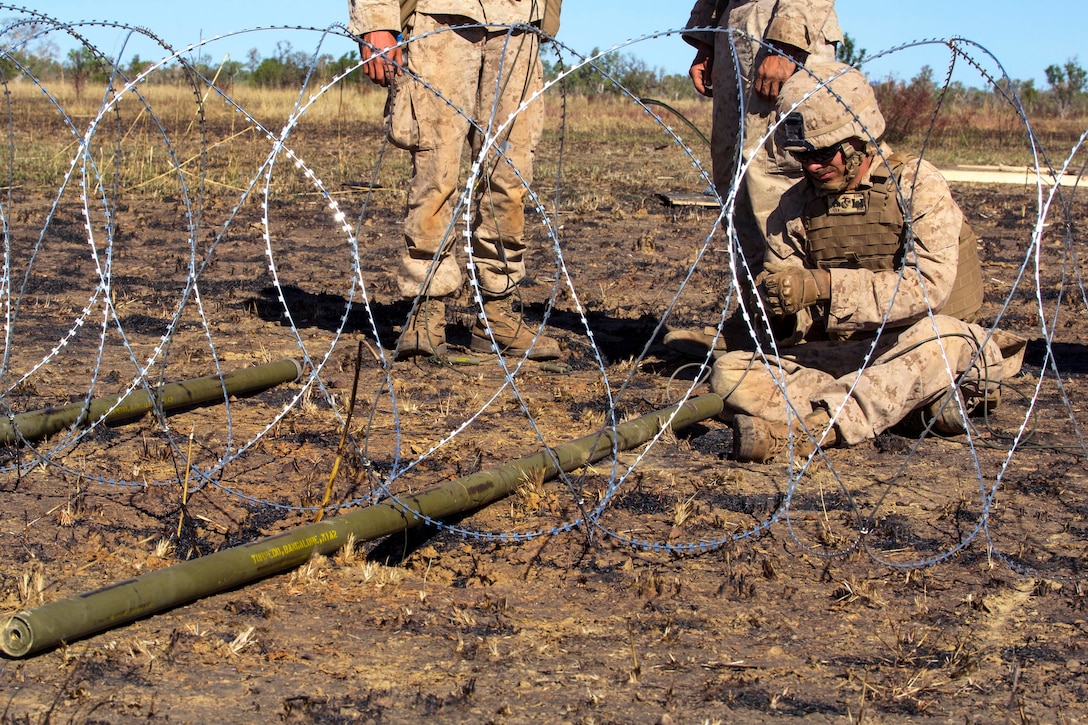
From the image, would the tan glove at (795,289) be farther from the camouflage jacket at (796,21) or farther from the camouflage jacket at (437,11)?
the camouflage jacket at (437,11)

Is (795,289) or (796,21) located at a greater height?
(796,21)

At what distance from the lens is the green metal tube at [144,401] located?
4.61 m

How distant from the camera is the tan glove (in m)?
4.87

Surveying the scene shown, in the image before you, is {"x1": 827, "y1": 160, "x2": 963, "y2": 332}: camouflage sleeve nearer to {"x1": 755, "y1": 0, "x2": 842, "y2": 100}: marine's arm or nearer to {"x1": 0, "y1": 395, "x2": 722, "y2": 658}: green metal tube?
{"x1": 755, "y1": 0, "x2": 842, "y2": 100}: marine's arm

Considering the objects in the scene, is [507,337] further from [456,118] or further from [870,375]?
[870,375]

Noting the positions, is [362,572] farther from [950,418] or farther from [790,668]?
[950,418]

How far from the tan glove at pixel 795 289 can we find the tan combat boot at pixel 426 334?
189cm

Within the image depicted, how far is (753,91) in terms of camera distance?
5.97 meters

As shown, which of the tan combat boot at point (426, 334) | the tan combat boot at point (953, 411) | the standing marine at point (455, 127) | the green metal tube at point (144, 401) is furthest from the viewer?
the tan combat boot at point (426, 334)

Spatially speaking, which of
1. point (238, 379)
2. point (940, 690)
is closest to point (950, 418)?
point (940, 690)

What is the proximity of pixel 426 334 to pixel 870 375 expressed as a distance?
7.49 feet

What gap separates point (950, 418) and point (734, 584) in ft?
6.03

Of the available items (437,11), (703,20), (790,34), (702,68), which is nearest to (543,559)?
(790,34)

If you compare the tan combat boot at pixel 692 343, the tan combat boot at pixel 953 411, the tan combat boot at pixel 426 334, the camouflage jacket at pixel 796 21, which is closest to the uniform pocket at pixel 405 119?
the tan combat boot at pixel 426 334
